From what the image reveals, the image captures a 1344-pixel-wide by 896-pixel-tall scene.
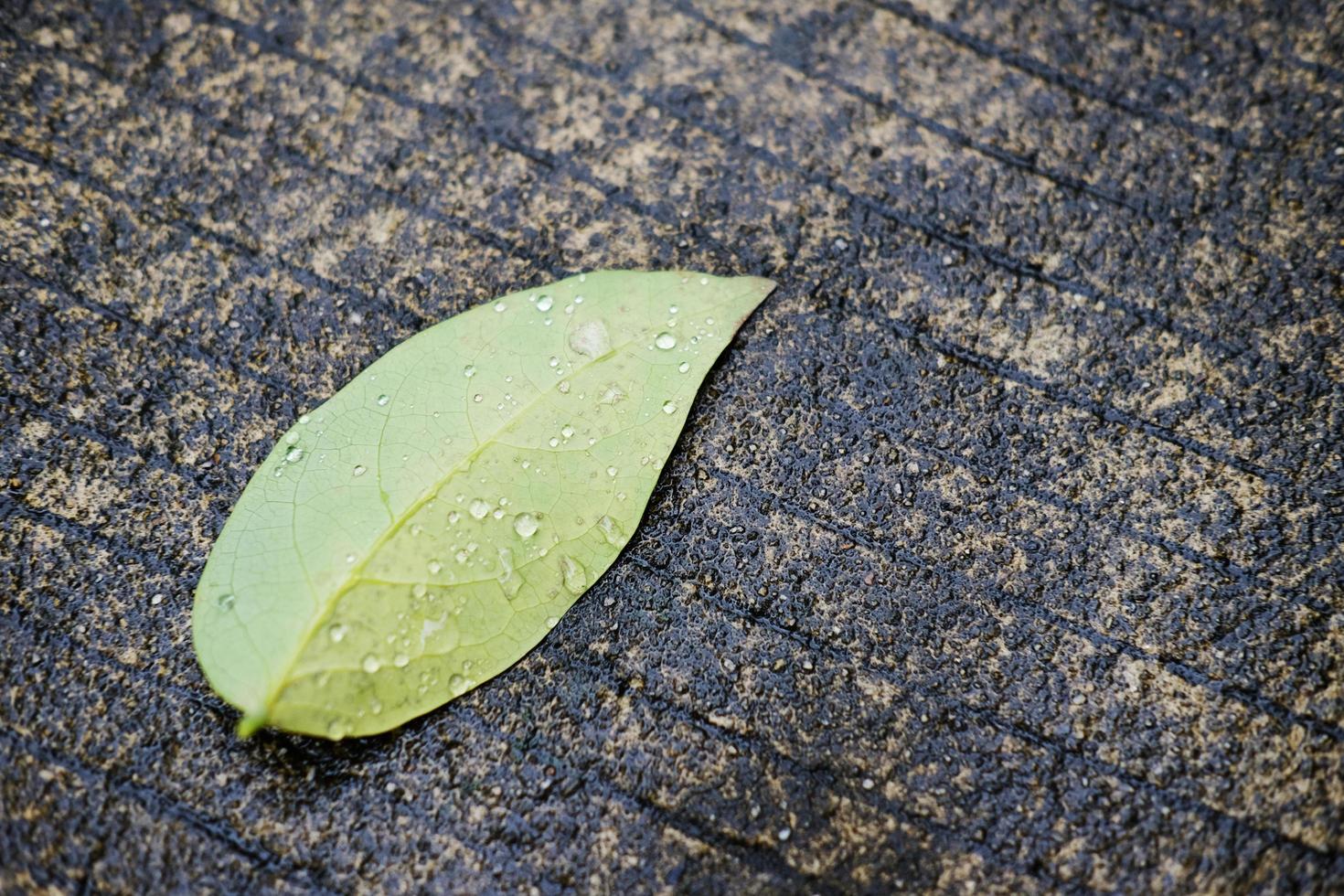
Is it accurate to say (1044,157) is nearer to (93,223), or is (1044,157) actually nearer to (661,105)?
(661,105)

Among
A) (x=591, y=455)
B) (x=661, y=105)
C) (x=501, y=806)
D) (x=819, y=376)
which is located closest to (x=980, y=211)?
(x=819, y=376)

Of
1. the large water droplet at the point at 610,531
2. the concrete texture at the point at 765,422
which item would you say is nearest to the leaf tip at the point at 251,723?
the concrete texture at the point at 765,422

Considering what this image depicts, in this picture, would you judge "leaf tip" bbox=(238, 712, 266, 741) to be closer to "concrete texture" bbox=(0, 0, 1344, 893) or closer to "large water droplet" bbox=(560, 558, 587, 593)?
"concrete texture" bbox=(0, 0, 1344, 893)

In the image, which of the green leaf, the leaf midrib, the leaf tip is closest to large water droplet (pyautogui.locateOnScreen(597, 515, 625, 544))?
the green leaf

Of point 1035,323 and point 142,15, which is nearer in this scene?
point 1035,323

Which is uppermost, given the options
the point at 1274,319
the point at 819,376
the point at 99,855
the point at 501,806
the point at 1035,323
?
the point at 1274,319
